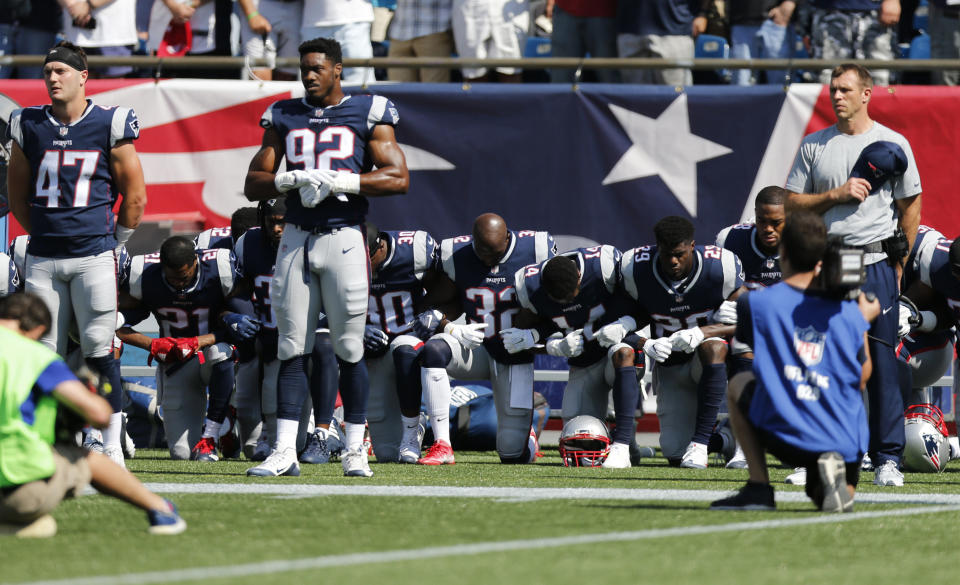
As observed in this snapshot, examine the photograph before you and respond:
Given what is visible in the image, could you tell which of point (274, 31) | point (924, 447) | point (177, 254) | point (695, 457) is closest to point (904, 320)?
point (924, 447)

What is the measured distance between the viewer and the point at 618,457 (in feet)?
26.1

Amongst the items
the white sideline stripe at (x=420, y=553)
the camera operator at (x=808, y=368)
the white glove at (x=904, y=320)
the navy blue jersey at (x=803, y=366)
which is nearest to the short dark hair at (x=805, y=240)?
the camera operator at (x=808, y=368)

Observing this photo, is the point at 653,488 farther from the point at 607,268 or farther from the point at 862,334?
the point at 607,268

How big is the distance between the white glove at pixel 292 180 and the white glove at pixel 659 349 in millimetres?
2495

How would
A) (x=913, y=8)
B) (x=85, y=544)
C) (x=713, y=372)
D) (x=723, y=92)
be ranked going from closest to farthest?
(x=85, y=544), (x=713, y=372), (x=723, y=92), (x=913, y=8)

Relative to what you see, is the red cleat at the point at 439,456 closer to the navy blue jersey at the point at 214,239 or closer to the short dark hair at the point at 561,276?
the short dark hair at the point at 561,276

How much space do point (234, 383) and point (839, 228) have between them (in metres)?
3.87

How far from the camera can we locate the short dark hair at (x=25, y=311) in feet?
13.9

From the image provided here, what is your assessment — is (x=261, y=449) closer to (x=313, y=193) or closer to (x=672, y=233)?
(x=313, y=193)

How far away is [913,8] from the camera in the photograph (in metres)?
10.7

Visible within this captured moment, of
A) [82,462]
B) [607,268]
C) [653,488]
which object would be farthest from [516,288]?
[82,462]

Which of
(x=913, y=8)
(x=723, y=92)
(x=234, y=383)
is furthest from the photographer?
(x=913, y=8)

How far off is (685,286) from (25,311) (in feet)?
15.1

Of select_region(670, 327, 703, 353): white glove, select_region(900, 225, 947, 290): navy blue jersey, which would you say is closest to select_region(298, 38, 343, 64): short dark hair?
select_region(670, 327, 703, 353): white glove
